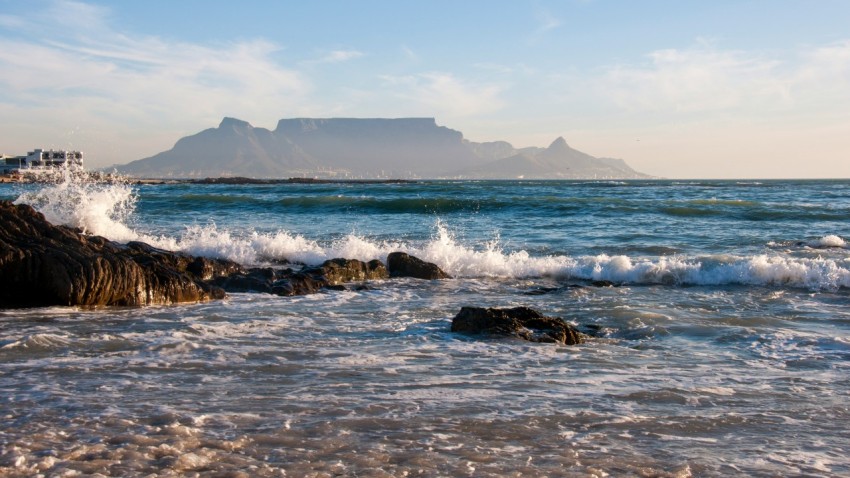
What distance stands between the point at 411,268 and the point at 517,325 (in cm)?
557

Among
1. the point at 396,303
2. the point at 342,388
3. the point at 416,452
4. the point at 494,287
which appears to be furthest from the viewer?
the point at 494,287

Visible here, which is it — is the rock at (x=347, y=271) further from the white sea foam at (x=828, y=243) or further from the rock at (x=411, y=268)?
the white sea foam at (x=828, y=243)

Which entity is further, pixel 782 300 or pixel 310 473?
pixel 782 300

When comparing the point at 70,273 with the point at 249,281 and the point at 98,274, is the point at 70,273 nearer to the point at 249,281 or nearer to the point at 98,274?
the point at 98,274

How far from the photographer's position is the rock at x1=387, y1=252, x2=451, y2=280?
530 inches

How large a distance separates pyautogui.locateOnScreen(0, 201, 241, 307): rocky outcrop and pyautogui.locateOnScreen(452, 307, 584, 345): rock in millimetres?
4139

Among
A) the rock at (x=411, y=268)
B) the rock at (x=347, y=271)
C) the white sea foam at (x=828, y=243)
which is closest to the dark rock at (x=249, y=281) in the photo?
the rock at (x=347, y=271)

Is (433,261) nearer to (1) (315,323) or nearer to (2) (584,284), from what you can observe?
(2) (584,284)

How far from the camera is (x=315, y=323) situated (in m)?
8.72

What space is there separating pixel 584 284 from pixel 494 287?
1662mm

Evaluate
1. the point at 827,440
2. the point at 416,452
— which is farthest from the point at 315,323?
the point at 827,440

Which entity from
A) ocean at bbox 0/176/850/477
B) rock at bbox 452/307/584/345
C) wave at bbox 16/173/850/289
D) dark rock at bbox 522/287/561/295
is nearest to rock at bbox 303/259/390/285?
ocean at bbox 0/176/850/477

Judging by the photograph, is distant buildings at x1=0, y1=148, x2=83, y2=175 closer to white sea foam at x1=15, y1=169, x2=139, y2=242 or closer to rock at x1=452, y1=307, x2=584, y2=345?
white sea foam at x1=15, y1=169, x2=139, y2=242

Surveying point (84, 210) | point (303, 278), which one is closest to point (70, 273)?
point (303, 278)
